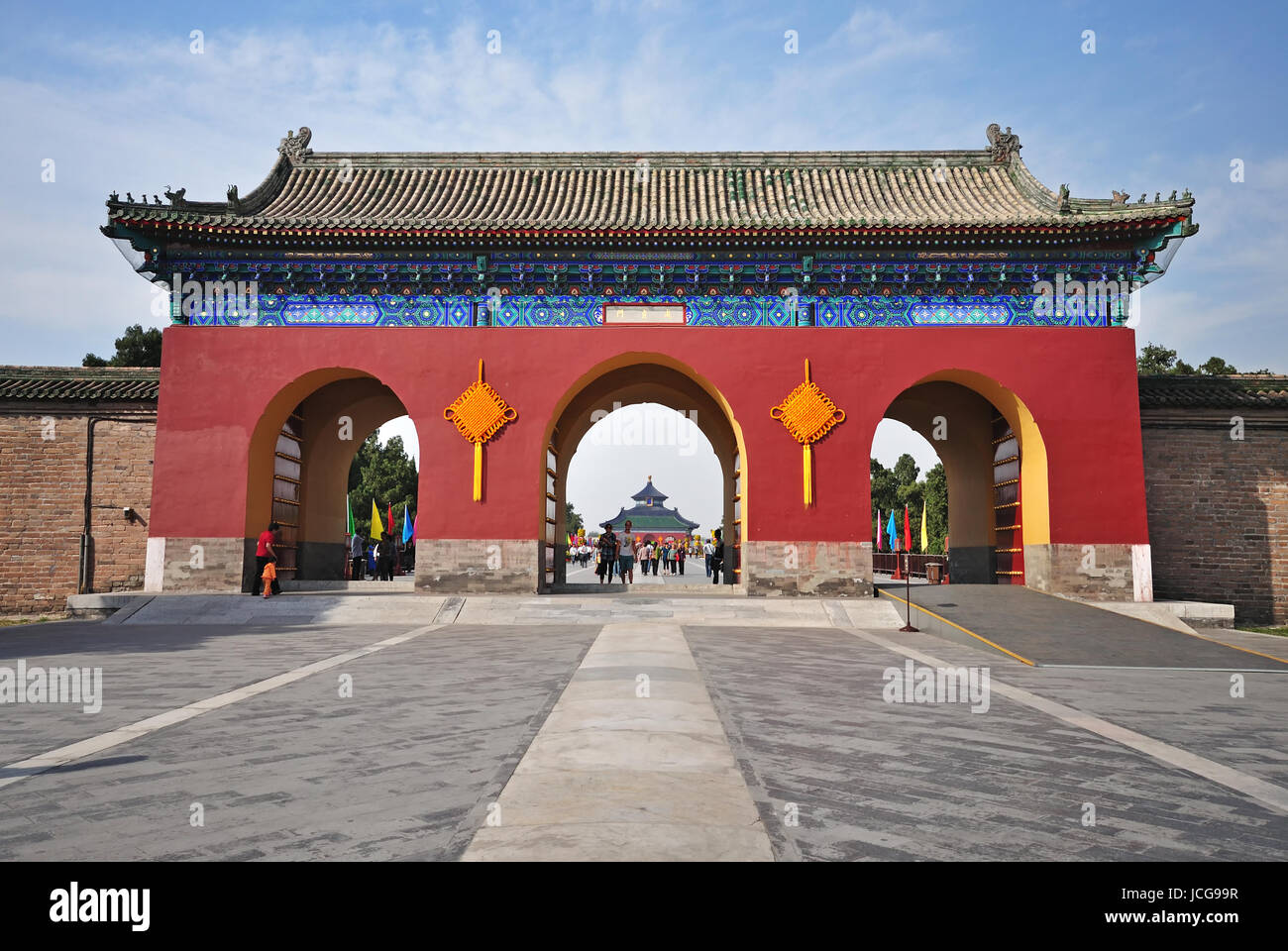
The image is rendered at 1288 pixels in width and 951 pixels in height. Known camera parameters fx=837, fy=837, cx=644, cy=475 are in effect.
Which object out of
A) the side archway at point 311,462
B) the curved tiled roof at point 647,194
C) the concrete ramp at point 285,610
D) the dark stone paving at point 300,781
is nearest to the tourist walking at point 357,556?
the side archway at point 311,462

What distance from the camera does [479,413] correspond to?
12.8m

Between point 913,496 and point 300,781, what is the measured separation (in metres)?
41.4

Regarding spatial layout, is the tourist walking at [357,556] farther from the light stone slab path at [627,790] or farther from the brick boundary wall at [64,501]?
the light stone slab path at [627,790]

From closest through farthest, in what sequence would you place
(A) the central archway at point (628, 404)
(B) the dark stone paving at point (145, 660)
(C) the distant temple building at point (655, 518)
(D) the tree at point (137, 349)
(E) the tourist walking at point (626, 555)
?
(B) the dark stone paving at point (145, 660)
(A) the central archway at point (628, 404)
(E) the tourist walking at point (626, 555)
(D) the tree at point (137, 349)
(C) the distant temple building at point (655, 518)

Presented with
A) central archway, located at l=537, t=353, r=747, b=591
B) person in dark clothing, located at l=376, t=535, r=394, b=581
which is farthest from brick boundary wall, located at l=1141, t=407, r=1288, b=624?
person in dark clothing, located at l=376, t=535, r=394, b=581

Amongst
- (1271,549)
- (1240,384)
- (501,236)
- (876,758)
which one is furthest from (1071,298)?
(876,758)

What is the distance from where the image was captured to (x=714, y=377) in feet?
42.3

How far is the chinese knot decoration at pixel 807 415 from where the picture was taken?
41.8 feet

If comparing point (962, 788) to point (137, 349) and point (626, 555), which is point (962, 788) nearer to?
point (626, 555)

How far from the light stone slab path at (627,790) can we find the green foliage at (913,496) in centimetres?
2974

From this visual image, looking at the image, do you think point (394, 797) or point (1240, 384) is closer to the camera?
point (394, 797)

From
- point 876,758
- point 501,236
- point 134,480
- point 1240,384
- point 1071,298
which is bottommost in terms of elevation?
point 876,758

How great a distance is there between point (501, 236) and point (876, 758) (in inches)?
420
